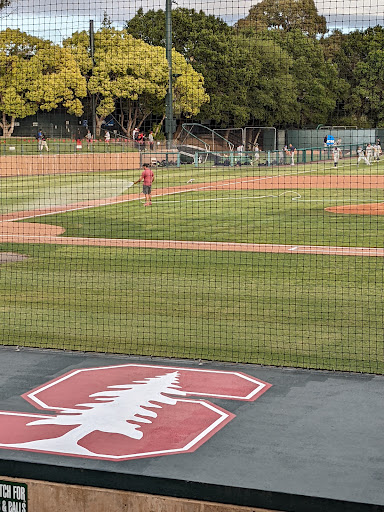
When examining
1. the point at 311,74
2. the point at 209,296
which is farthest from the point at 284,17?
the point at 209,296

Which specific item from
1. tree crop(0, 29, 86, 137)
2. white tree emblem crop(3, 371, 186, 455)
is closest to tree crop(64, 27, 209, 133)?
tree crop(0, 29, 86, 137)

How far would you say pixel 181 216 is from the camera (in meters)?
22.9

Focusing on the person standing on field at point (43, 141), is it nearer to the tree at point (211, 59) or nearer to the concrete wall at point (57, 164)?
the concrete wall at point (57, 164)

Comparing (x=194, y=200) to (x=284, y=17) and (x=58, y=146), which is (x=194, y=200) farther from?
(x=284, y=17)

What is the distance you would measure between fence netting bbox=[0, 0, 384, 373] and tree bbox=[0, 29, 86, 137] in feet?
0.52

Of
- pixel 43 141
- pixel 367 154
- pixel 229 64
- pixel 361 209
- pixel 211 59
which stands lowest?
pixel 361 209

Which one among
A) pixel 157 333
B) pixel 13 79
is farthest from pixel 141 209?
pixel 157 333

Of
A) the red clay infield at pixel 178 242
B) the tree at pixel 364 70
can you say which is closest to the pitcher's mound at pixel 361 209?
the red clay infield at pixel 178 242

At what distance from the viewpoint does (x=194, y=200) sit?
1080 inches

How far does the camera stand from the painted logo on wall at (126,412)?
542 centimetres

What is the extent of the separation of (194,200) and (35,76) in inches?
399

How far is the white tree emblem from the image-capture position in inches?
215

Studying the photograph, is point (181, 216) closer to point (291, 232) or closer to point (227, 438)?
point (291, 232)

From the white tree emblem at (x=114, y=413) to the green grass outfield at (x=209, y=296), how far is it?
157 cm
